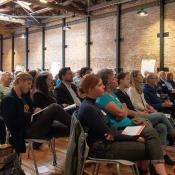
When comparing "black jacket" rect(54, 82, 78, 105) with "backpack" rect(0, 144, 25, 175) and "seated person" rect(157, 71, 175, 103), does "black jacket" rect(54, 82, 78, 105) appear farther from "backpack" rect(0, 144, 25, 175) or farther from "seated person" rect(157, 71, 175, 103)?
"seated person" rect(157, 71, 175, 103)

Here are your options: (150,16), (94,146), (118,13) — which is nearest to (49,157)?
(94,146)

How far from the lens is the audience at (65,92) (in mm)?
4969

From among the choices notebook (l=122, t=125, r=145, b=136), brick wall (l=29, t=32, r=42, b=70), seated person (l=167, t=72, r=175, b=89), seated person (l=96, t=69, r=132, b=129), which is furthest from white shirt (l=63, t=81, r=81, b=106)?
brick wall (l=29, t=32, r=42, b=70)

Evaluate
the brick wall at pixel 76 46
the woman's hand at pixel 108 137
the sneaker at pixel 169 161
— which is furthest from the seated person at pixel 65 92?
the brick wall at pixel 76 46

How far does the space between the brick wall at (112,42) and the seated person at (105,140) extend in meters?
7.21

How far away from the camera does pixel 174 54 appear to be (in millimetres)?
9492

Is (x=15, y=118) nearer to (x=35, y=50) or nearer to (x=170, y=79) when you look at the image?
(x=170, y=79)

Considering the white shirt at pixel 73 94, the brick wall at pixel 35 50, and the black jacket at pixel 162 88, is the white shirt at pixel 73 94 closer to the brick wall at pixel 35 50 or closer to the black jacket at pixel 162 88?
the black jacket at pixel 162 88

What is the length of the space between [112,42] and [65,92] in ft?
22.2

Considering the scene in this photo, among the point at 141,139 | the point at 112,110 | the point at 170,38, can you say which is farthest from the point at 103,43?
the point at 141,139

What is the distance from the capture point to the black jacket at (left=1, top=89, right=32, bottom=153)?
329cm

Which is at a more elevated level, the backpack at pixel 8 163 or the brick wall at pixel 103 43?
the brick wall at pixel 103 43

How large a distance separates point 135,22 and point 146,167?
311 inches

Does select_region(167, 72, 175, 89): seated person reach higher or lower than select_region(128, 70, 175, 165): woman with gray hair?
higher
